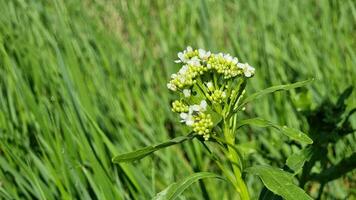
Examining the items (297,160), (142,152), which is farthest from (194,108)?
(297,160)

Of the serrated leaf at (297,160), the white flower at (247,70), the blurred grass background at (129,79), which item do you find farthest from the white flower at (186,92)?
the blurred grass background at (129,79)

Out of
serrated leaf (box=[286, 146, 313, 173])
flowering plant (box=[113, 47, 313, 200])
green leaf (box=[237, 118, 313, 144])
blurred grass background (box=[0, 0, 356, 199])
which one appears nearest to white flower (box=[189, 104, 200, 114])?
flowering plant (box=[113, 47, 313, 200])

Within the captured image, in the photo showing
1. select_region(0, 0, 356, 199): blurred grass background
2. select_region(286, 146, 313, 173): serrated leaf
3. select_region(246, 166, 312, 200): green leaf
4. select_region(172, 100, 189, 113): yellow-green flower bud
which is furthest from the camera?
select_region(0, 0, 356, 199): blurred grass background

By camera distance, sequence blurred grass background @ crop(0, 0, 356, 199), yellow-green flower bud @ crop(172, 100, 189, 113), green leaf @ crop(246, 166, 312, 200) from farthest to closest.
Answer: blurred grass background @ crop(0, 0, 356, 199) → yellow-green flower bud @ crop(172, 100, 189, 113) → green leaf @ crop(246, 166, 312, 200)

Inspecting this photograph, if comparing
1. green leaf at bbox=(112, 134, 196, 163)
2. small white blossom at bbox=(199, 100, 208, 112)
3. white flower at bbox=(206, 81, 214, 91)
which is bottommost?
green leaf at bbox=(112, 134, 196, 163)

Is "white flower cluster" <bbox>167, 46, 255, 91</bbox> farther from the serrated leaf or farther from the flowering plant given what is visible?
the serrated leaf

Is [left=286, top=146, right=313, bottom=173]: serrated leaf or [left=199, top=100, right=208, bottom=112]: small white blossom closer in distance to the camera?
[left=199, top=100, right=208, bottom=112]: small white blossom

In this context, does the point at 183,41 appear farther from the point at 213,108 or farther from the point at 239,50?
the point at 213,108

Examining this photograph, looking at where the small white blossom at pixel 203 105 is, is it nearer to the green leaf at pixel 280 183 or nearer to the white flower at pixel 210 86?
the white flower at pixel 210 86
